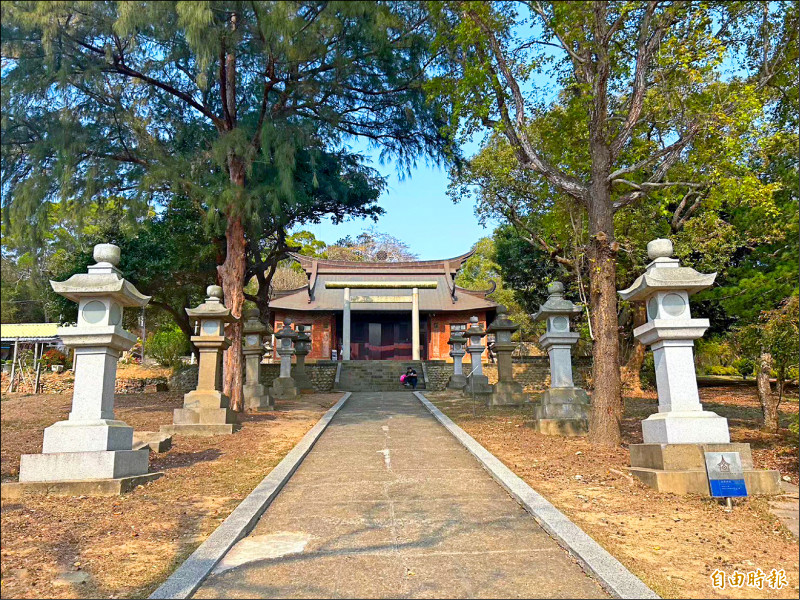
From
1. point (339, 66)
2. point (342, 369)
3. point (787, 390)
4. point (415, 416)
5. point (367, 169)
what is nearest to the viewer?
point (339, 66)

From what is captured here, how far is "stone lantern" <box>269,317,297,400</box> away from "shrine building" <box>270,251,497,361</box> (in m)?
8.53

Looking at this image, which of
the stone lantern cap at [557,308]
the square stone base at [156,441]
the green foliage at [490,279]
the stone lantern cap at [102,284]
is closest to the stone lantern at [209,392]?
the square stone base at [156,441]

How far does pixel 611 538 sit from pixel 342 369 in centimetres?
1946

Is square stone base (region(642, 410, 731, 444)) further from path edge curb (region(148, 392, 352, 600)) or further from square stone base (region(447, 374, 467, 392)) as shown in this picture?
square stone base (region(447, 374, 467, 392))

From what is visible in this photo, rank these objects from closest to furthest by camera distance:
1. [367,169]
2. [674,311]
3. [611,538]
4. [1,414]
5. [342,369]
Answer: [1,414], [611,538], [674,311], [367,169], [342,369]

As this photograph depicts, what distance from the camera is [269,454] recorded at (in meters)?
8.03

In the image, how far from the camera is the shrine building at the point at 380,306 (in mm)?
27047

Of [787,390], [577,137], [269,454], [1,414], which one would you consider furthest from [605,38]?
[787,390]

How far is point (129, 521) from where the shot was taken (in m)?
4.91

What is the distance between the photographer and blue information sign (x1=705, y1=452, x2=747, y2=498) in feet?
16.5

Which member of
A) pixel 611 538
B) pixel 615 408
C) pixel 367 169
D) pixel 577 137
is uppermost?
pixel 367 169

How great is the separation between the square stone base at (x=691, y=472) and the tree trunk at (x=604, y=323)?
6.91ft

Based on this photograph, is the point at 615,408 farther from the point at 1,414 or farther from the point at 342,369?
the point at 342,369

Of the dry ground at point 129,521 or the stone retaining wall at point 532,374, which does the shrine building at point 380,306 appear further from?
the dry ground at point 129,521
